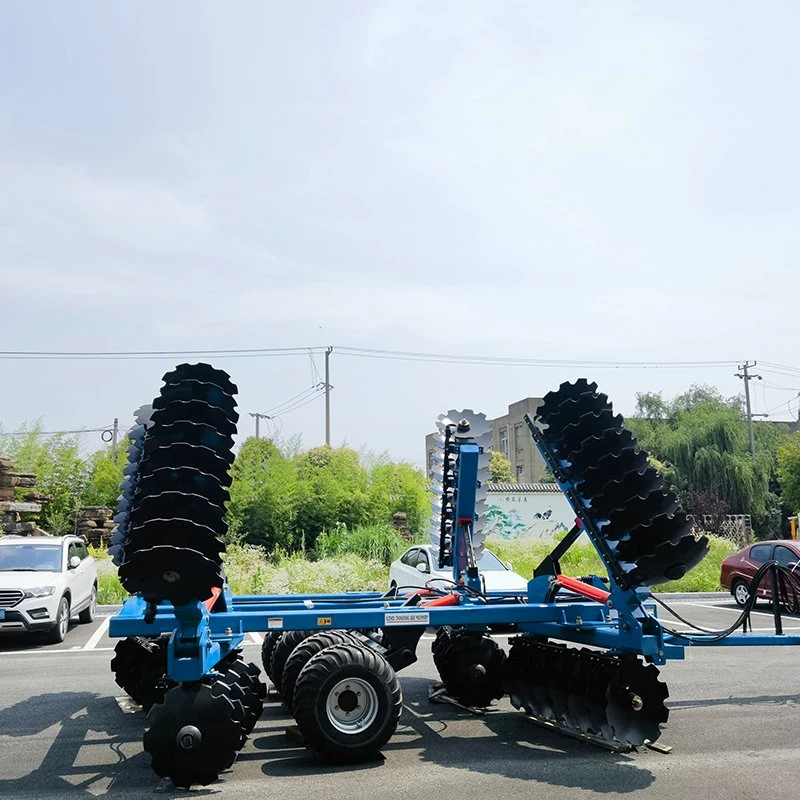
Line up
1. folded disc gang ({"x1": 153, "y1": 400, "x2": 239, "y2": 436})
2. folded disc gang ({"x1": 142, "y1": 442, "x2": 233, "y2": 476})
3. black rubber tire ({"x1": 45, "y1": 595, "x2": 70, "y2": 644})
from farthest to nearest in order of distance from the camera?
black rubber tire ({"x1": 45, "y1": 595, "x2": 70, "y2": 644}) < folded disc gang ({"x1": 153, "y1": 400, "x2": 239, "y2": 436}) < folded disc gang ({"x1": 142, "y1": 442, "x2": 233, "y2": 476})

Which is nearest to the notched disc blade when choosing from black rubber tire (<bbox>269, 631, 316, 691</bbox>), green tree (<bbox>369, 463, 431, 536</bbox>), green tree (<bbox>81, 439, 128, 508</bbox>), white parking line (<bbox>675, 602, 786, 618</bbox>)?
black rubber tire (<bbox>269, 631, 316, 691</bbox>)

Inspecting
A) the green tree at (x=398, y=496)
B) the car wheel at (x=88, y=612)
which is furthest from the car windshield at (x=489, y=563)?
the green tree at (x=398, y=496)

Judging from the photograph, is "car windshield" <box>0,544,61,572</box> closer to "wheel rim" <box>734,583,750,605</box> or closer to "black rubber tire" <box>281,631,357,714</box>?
"black rubber tire" <box>281,631,357,714</box>

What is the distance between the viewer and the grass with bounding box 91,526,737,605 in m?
20.0

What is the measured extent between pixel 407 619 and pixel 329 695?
0.98m

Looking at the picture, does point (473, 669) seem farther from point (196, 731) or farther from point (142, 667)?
point (196, 731)

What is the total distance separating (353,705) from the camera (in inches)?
270

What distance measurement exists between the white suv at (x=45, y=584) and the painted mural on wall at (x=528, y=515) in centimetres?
2083

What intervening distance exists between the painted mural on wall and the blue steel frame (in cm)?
2671

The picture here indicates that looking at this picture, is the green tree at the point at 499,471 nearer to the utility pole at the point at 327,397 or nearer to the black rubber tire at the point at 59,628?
the utility pole at the point at 327,397

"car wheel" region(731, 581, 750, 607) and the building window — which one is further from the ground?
the building window

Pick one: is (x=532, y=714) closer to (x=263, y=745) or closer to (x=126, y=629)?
(x=263, y=745)

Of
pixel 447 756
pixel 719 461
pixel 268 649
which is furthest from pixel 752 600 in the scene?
pixel 719 461

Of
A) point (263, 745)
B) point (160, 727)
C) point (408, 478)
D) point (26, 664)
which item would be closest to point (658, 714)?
point (263, 745)
